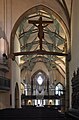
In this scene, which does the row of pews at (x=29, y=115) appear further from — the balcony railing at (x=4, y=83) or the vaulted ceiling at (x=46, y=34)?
the vaulted ceiling at (x=46, y=34)

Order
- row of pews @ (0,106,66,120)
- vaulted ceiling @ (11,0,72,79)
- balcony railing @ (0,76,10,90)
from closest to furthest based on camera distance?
row of pews @ (0,106,66,120) → balcony railing @ (0,76,10,90) → vaulted ceiling @ (11,0,72,79)

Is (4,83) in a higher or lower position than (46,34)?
lower

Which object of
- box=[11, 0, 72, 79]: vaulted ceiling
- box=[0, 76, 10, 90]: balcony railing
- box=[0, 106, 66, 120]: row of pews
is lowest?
box=[0, 106, 66, 120]: row of pews

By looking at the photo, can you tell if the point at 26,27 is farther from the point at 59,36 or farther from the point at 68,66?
the point at 68,66

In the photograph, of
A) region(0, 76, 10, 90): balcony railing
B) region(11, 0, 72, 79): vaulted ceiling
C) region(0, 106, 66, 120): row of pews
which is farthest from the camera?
region(11, 0, 72, 79): vaulted ceiling

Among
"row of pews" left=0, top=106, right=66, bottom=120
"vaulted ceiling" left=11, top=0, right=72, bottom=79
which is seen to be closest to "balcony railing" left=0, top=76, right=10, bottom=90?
"vaulted ceiling" left=11, top=0, right=72, bottom=79

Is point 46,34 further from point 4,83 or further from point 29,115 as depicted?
point 29,115

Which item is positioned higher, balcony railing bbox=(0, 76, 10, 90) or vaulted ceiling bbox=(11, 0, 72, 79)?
vaulted ceiling bbox=(11, 0, 72, 79)

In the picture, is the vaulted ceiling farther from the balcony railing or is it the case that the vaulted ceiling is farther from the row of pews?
the row of pews

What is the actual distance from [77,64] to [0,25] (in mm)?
6329

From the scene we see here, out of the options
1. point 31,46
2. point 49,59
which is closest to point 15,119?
point 31,46

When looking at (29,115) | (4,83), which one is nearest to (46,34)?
(4,83)

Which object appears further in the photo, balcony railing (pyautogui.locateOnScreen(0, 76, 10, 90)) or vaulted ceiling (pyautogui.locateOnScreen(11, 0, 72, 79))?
vaulted ceiling (pyautogui.locateOnScreen(11, 0, 72, 79))

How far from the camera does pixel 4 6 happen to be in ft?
70.7
